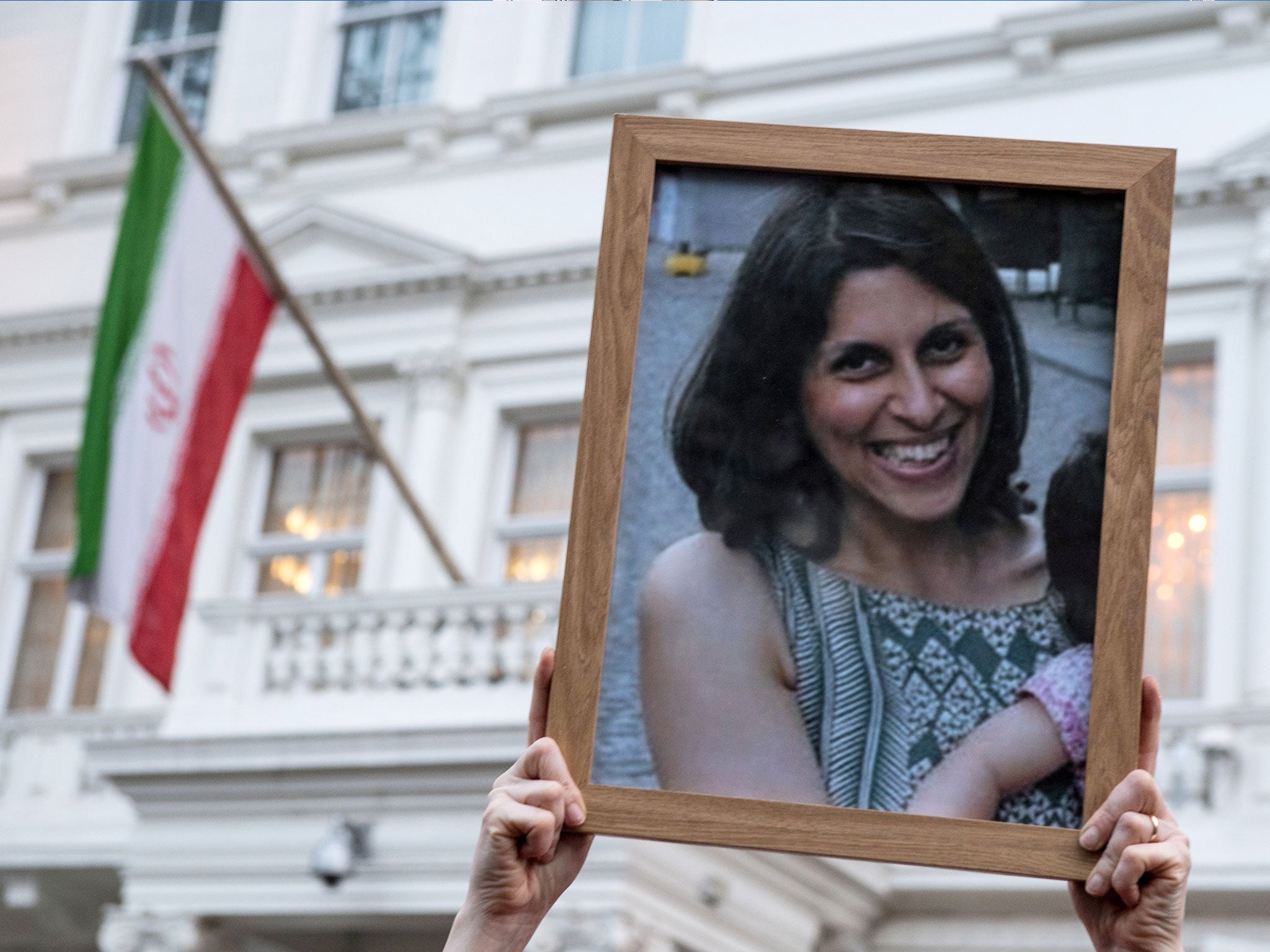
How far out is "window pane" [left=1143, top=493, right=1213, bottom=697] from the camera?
10570 mm

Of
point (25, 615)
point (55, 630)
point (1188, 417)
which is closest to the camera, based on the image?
point (1188, 417)

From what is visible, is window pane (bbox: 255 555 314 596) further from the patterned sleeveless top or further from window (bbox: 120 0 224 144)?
the patterned sleeveless top

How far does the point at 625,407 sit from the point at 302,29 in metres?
12.4

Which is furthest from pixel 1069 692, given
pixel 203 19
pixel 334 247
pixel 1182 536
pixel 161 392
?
pixel 203 19

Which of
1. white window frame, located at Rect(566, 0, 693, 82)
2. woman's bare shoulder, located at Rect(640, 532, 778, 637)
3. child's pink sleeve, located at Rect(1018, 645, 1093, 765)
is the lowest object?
child's pink sleeve, located at Rect(1018, 645, 1093, 765)

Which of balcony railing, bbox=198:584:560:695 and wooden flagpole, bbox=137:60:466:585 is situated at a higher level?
→ wooden flagpole, bbox=137:60:466:585

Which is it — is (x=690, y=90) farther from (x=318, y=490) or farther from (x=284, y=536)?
(x=284, y=536)

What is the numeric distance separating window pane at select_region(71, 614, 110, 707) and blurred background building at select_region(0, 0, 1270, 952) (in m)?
0.03

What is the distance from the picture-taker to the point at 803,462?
9.55ft

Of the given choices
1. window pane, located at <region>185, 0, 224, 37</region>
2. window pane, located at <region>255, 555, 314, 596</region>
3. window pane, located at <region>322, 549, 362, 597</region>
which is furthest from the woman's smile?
window pane, located at <region>185, 0, 224, 37</region>

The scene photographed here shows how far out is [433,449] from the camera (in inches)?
503

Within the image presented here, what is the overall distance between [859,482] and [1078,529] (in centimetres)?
32

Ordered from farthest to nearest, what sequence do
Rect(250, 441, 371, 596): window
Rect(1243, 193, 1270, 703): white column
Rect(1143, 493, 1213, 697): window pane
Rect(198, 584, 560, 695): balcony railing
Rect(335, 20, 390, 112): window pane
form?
Rect(335, 20, 390, 112): window pane → Rect(250, 441, 371, 596): window → Rect(1143, 493, 1213, 697): window pane → Rect(1243, 193, 1270, 703): white column → Rect(198, 584, 560, 695): balcony railing

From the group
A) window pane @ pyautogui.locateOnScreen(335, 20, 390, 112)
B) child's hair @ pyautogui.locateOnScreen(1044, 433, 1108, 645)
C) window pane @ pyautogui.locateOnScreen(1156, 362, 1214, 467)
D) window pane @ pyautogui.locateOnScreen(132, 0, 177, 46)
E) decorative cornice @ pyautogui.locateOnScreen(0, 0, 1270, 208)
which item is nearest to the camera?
child's hair @ pyautogui.locateOnScreen(1044, 433, 1108, 645)
